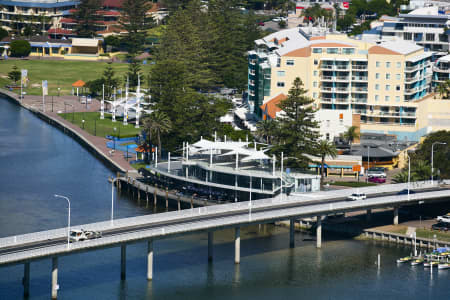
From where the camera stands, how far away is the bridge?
440 ft

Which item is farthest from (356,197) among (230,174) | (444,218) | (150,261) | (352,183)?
(150,261)

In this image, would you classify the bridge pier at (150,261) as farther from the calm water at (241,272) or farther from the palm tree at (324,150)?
the palm tree at (324,150)

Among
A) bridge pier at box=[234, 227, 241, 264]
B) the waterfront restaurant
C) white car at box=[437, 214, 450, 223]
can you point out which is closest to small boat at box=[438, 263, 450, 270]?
white car at box=[437, 214, 450, 223]

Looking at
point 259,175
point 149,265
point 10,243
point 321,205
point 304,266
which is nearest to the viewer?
point 10,243

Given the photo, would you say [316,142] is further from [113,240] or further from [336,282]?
[113,240]

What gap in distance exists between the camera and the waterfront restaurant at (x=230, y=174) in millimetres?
176000

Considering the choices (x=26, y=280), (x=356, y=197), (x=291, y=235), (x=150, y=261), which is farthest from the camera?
(x=356, y=197)

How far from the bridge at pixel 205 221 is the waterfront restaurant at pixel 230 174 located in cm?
581

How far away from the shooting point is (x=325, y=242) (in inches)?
6506

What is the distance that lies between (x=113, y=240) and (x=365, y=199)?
4854cm

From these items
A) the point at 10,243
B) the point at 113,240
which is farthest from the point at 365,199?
the point at 10,243

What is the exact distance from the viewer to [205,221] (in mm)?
149625

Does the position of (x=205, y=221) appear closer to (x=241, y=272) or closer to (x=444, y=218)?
(x=241, y=272)

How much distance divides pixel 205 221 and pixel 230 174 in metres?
31.9
